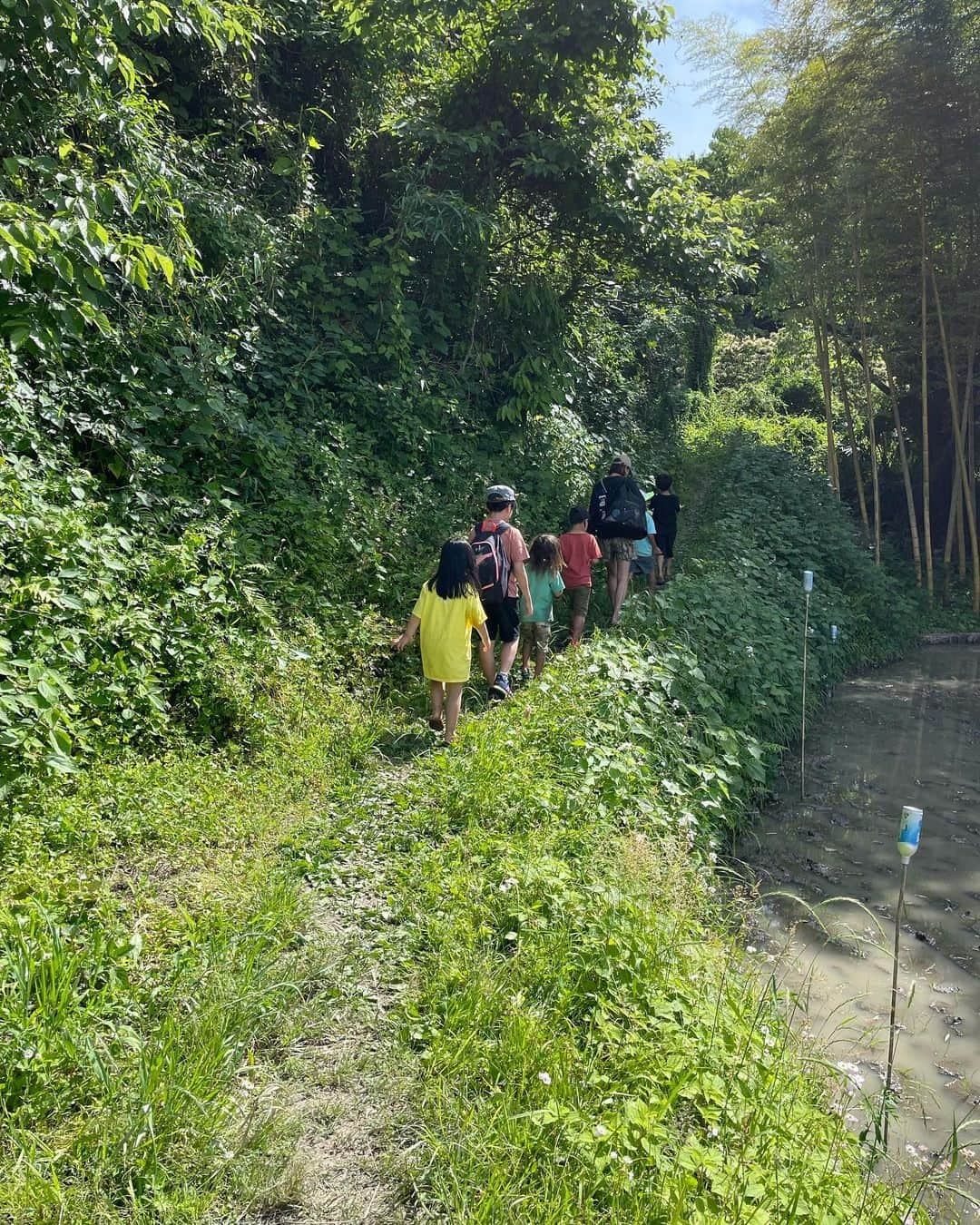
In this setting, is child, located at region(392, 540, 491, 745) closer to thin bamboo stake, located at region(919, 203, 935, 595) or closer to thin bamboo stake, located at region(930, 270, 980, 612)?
thin bamboo stake, located at region(919, 203, 935, 595)

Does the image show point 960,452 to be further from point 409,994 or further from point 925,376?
point 409,994

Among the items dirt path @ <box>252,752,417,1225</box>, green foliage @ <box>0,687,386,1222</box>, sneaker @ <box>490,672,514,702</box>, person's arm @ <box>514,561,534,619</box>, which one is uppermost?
person's arm @ <box>514,561,534,619</box>

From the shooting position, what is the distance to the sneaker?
6.34m

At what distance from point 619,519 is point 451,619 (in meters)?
3.53

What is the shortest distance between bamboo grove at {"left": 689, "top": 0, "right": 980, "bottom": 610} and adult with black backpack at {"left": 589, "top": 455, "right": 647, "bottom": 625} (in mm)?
6897

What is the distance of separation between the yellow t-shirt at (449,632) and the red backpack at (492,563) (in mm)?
660

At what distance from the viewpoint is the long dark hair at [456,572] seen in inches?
215

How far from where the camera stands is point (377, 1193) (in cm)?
240

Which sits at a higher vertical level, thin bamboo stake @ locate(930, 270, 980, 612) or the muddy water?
thin bamboo stake @ locate(930, 270, 980, 612)

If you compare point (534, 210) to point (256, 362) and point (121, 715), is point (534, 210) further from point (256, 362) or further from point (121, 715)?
point (121, 715)

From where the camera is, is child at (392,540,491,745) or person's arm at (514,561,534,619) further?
person's arm at (514,561,534,619)

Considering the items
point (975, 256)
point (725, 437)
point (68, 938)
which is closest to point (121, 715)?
point (68, 938)

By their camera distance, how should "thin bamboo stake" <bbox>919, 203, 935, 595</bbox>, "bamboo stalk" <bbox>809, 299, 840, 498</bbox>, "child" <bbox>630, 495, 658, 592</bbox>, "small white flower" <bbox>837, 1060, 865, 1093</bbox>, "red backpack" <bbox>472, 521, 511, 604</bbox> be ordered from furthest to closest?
1. "bamboo stalk" <bbox>809, 299, 840, 498</bbox>
2. "thin bamboo stake" <bbox>919, 203, 935, 595</bbox>
3. "child" <bbox>630, 495, 658, 592</bbox>
4. "red backpack" <bbox>472, 521, 511, 604</bbox>
5. "small white flower" <bbox>837, 1060, 865, 1093</bbox>

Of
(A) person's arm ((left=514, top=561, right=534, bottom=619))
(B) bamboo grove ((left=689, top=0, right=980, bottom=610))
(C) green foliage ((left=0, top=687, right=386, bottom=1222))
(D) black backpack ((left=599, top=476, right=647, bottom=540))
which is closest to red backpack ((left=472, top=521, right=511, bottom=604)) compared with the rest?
(A) person's arm ((left=514, top=561, right=534, bottom=619))
